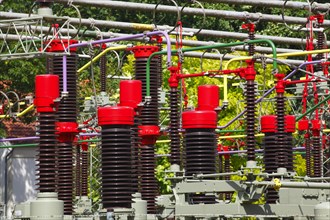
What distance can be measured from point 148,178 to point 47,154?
5.87m

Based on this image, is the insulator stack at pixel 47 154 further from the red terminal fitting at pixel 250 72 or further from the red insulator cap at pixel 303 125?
the red insulator cap at pixel 303 125

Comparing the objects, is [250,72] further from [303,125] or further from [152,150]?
[303,125]

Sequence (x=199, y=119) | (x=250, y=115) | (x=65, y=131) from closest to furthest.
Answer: (x=199, y=119) → (x=250, y=115) → (x=65, y=131)

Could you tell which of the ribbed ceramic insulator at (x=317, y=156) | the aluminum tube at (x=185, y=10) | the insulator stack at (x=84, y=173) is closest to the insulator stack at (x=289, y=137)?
the ribbed ceramic insulator at (x=317, y=156)

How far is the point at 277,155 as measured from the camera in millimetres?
26172

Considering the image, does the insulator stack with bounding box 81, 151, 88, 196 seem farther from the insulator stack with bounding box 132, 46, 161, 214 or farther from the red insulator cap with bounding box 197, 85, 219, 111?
the red insulator cap with bounding box 197, 85, 219, 111

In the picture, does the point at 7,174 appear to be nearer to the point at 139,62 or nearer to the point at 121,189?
the point at 139,62

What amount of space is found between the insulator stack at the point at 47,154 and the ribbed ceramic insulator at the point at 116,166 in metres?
1.04

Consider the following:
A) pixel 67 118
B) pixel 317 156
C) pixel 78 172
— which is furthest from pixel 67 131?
pixel 78 172

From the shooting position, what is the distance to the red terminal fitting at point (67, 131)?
25188 mm

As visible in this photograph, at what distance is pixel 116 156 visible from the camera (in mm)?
21172

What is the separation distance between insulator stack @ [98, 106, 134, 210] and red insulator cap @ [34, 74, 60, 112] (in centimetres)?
94

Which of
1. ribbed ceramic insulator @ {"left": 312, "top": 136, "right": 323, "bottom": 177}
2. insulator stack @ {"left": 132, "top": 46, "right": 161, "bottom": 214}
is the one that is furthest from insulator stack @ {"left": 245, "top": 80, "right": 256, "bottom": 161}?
ribbed ceramic insulator @ {"left": 312, "top": 136, "right": 323, "bottom": 177}

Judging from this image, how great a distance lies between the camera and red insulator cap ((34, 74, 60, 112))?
20.6m
